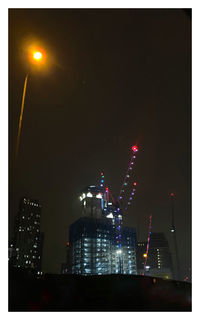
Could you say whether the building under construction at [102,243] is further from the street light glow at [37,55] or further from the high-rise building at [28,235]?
the street light glow at [37,55]

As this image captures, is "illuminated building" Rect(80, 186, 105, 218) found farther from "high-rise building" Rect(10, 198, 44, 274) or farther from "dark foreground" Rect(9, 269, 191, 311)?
"dark foreground" Rect(9, 269, 191, 311)

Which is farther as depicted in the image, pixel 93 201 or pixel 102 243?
pixel 93 201

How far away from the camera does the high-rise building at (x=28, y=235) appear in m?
130

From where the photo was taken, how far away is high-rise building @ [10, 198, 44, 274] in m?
→ 130

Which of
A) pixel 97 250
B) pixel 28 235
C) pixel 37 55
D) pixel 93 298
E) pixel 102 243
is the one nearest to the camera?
pixel 93 298

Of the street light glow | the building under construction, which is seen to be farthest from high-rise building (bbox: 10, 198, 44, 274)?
the street light glow

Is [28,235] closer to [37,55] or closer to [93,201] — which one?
[93,201]

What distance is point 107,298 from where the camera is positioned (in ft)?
26.4

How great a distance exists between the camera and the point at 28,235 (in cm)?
13850

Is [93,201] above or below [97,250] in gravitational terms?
above

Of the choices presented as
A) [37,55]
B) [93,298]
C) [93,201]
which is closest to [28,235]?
[93,201]

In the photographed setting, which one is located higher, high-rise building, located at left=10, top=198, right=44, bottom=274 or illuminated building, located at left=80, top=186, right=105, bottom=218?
illuminated building, located at left=80, top=186, right=105, bottom=218
